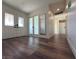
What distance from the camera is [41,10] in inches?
278

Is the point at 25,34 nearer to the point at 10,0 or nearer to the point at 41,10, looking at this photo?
the point at 41,10

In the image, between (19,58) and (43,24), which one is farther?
(43,24)

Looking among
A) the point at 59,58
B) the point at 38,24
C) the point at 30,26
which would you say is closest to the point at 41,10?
the point at 38,24

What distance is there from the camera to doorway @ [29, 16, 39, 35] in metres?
7.56

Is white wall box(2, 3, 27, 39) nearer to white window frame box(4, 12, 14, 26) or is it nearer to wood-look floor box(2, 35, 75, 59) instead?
white window frame box(4, 12, 14, 26)

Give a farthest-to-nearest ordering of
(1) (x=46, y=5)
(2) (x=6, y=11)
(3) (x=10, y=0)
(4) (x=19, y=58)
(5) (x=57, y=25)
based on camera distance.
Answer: (5) (x=57, y=25) → (1) (x=46, y=5) → (2) (x=6, y=11) → (3) (x=10, y=0) → (4) (x=19, y=58)

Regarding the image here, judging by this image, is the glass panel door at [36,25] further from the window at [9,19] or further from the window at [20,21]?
the window at [9,19]

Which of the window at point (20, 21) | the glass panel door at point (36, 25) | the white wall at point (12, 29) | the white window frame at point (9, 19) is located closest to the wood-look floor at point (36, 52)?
the white wall at point (12, 29)

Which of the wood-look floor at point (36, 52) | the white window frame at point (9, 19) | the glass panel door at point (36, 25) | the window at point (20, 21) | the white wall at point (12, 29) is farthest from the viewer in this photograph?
the glass panel door at point (36, 25)

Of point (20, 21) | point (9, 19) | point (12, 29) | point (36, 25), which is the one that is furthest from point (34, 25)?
point (9, 19)

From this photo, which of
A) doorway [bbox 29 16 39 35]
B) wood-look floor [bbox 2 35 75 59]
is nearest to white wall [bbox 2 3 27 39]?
doorway [bbox 29 16 39 35]

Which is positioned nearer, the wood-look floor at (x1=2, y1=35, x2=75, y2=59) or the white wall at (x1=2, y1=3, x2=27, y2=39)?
the wood-look floor at (x1=2, y1=35, x2=75, y2=59)

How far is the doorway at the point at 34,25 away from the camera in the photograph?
756 centimetres

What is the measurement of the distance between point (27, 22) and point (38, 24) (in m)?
1.78
